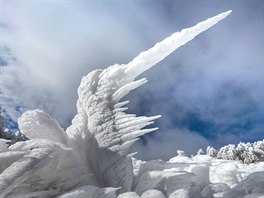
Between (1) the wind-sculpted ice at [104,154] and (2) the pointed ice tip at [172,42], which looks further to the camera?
Result: (2) the pointed ice tip at [172,42]

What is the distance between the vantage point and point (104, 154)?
5.04 meters

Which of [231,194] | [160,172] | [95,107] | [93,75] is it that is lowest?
[231,194]

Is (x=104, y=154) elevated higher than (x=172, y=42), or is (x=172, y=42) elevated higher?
(x=172, y=42)

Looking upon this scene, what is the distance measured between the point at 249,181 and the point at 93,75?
7.83 ft

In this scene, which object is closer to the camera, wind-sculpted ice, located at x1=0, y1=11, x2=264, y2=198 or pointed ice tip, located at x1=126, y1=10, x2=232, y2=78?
wind-sculpted ice, located at x1=0, y1=11, x2=264, y2=198

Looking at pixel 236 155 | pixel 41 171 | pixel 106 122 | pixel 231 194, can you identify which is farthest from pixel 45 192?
pixel 236 155

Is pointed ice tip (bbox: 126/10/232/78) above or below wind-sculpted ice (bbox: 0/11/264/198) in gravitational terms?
above

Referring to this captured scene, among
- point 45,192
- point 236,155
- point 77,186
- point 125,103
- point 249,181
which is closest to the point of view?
point 45,192

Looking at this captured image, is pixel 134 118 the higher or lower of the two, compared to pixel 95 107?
lower

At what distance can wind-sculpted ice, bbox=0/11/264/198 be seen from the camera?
4.25 m

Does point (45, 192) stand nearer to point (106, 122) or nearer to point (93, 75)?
point (106, 122)

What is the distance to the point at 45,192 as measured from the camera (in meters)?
4.28

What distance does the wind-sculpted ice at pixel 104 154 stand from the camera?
4254 mm

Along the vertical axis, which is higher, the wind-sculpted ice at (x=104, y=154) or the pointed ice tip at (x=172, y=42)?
the pointed ice tip at (x=172, y=42)
